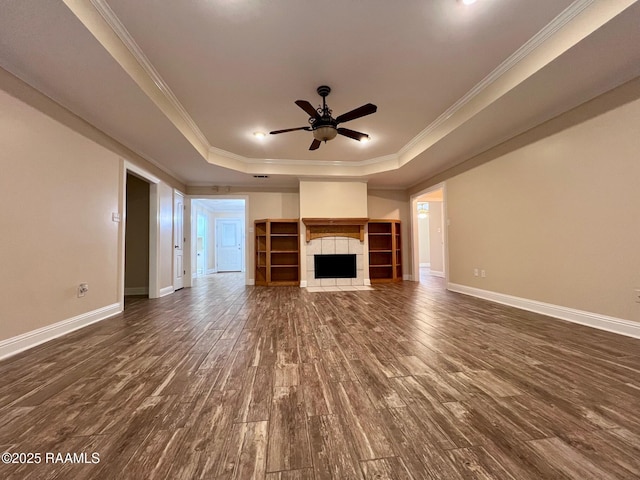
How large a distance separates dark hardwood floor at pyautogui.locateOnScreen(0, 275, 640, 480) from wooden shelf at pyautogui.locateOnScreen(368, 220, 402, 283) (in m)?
4.21

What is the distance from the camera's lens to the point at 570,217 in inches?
124

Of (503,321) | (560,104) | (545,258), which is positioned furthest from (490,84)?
(503,321)

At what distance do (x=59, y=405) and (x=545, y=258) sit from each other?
15.4 ft

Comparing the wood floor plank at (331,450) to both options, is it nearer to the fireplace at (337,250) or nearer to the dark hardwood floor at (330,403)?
the dark hardwood floor at (330,403)

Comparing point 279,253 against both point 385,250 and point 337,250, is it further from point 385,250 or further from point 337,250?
Result: point 385,250

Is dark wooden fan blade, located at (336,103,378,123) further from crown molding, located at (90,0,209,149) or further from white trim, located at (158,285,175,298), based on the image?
white trim, located at (158,285,175,298)

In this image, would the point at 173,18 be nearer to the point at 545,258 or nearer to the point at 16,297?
the point at 16,297

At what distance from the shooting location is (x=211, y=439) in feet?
3.94

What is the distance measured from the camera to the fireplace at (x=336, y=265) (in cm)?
650

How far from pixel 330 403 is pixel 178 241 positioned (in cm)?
569

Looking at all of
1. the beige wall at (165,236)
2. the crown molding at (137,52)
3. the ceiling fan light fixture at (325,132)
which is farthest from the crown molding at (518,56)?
the beige wall at (165,236)

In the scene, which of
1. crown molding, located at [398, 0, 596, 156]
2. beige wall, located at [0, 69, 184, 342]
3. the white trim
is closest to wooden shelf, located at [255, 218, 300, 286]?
the white trim

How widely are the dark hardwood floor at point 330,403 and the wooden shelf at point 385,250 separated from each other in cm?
421

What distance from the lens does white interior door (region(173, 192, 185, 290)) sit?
5.93 meters
